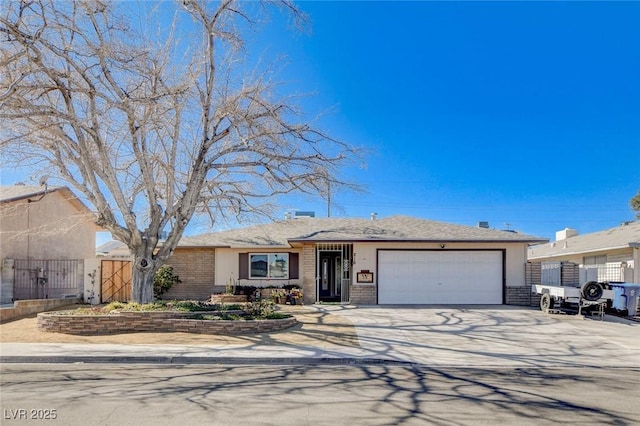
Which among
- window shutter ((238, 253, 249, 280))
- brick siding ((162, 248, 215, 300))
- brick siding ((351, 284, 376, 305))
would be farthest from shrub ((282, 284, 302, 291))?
brick siding ((162, 248, 215, 300))

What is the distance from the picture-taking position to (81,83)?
1249 centimetres

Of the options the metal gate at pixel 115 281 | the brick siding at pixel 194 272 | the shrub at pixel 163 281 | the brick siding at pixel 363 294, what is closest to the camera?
the brick siding at pixel 363 294

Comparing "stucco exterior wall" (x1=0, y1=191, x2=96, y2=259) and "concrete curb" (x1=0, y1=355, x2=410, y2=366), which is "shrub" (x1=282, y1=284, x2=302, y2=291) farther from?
"concrete curb" (x1=0, y1=355, x2=410, y2=366)

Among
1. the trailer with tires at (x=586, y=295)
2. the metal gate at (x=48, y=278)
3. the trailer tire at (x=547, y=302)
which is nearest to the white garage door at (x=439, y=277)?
the trailer tire at (x=547, y=302)

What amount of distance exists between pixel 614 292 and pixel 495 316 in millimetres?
3965

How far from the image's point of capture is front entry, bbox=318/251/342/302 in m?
21.0

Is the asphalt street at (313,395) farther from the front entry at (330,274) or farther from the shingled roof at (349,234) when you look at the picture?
the front entry at (330,274)

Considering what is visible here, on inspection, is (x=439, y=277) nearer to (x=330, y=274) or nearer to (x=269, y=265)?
(x=330, y=274)

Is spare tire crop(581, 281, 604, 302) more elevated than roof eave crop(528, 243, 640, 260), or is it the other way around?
roof eave crop(528, 243, 640, 260)

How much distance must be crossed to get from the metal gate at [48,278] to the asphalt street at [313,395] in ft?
37.8

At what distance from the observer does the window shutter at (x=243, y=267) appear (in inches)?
807

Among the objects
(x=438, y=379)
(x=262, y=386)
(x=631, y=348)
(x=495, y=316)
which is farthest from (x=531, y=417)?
(x=495, y=316)

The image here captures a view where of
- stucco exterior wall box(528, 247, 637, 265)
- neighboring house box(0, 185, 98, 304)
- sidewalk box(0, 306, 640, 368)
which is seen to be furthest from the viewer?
stucco exterior wall box(528, 247, 637, 265)

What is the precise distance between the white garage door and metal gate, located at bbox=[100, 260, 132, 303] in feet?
34.5
